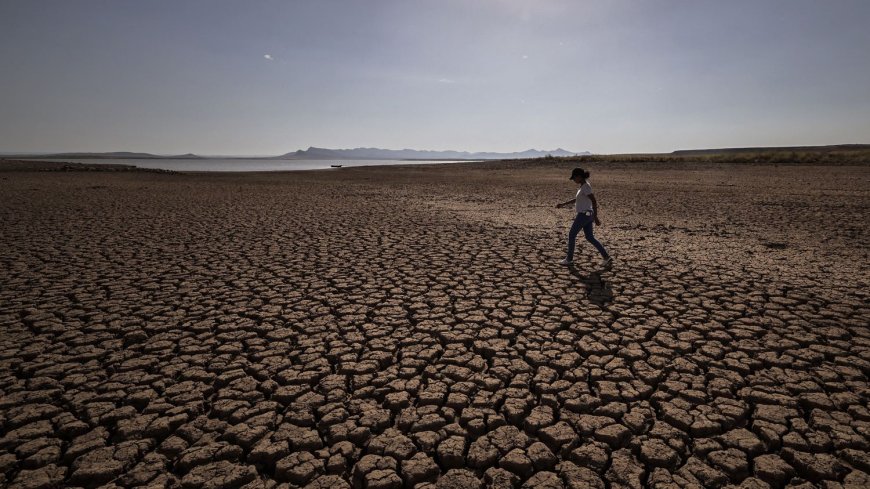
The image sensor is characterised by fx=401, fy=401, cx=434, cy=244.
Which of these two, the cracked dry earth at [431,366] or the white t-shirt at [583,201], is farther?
the white t-shirt at [583,201]

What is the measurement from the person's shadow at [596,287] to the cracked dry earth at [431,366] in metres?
0.04

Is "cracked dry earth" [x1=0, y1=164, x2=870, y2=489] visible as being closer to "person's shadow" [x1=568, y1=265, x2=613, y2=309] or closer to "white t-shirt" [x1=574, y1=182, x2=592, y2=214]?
"person's shadow" [x1=568, y1=265, x2=613, y2=309]

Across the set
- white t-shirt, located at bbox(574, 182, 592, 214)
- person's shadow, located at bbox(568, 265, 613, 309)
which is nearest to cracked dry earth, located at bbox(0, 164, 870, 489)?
person's shadow, located at bbox(568, 265, 613, 309)

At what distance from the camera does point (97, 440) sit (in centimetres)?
242

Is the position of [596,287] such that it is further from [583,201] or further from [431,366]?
[431,366]

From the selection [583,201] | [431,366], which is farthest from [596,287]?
[431,366]

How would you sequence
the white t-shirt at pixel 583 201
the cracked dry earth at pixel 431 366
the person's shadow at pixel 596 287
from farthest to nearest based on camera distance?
1. the white t-shirt at pixel 583 201
2. the person's shadow at pixel 596 287
3. the cracked dry earth at pixel 431 366

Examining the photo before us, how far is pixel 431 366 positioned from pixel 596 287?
9.41 feet

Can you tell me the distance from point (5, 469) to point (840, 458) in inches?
183

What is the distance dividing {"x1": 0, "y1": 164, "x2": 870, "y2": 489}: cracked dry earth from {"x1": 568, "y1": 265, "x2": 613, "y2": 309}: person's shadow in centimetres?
4

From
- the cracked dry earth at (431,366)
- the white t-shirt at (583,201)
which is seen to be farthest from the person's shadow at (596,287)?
the white t-shirt at (583,201)

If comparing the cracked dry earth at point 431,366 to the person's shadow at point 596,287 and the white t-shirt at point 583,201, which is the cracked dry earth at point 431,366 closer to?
the person's shadow at point 596,287

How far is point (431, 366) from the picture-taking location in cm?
330

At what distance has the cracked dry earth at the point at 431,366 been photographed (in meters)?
2.26
